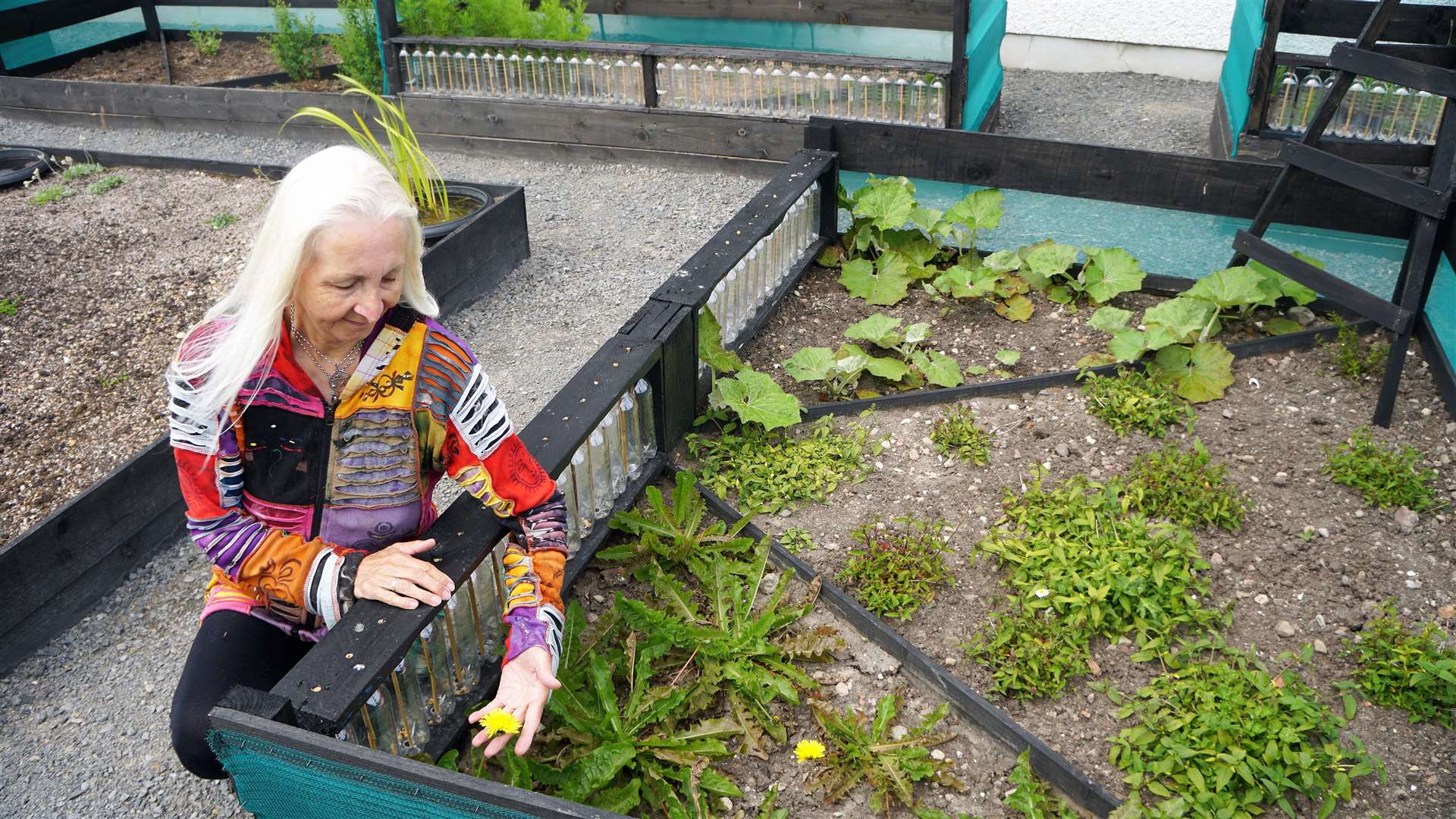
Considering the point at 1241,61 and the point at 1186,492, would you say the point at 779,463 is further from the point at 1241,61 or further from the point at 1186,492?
the point at 1241,61

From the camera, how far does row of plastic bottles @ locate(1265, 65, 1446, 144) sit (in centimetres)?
555

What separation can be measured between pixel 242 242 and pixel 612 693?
477 centimetres

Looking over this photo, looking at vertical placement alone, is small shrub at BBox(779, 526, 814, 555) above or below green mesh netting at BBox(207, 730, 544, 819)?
below

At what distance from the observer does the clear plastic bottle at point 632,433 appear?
10.3 feet

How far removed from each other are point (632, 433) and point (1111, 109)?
20.7 ft

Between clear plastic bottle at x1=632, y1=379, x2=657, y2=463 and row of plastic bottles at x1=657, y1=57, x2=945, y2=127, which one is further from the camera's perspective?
row of plastic bottles at x1=657, y1=57, x2=945, y2=127

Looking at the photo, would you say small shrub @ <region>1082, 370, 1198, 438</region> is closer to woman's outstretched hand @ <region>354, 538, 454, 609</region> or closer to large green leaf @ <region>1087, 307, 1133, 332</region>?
large green leaf @ <region>1087, 307, 1133, 332</region>

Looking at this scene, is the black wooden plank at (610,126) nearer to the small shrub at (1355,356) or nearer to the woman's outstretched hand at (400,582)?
the small shrub at (1355,356)

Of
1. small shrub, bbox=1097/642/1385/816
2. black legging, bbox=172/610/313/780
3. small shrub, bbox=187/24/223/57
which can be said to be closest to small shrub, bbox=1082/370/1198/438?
small shrub, bbox=1097/642/1385/816

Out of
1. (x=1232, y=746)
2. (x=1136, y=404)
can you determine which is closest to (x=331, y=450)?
(x=1232, y=746)

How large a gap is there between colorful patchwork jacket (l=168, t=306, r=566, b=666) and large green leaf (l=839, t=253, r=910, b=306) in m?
2.55

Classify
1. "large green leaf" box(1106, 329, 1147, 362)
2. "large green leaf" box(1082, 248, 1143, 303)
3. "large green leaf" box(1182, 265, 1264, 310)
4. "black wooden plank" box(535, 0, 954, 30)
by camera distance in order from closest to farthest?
"large green leaf" box(1106, 329, 1147, 362) < "large green leaf" box(1182, 265, 1264, 310) < "large green leaf" box(1082, 248, 1143, 303) < "black wooden plank" box(535, 0, 954, 30)

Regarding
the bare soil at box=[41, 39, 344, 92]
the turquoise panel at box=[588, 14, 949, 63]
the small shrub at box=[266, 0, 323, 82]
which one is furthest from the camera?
the bare soil at box=[41, 39, 344, 92]

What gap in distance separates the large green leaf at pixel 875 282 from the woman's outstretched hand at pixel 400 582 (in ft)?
9.28
